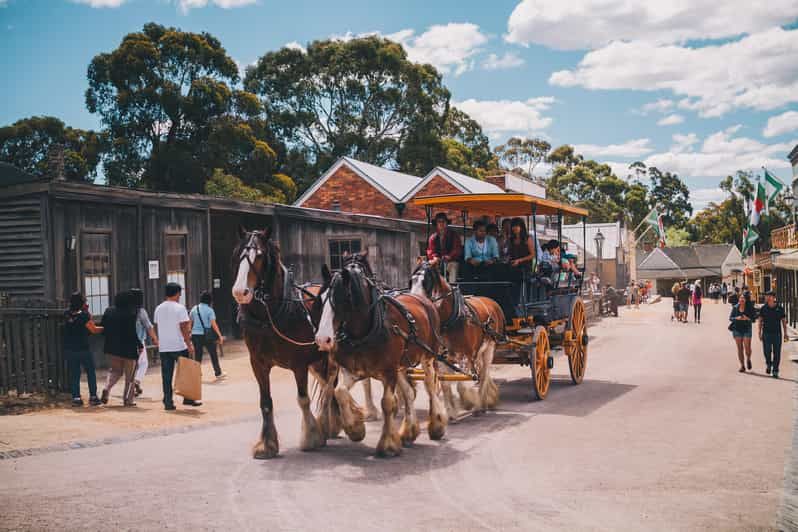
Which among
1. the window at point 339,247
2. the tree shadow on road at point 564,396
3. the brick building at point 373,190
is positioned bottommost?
the tree shadow on road at point 564,396

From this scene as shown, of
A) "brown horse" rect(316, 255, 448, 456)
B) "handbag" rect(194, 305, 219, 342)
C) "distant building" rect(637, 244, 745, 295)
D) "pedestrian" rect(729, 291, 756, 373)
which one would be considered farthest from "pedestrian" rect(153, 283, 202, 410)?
"distant building" rect(637, 244, 745, 295)

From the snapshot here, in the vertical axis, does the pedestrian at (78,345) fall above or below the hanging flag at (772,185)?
below

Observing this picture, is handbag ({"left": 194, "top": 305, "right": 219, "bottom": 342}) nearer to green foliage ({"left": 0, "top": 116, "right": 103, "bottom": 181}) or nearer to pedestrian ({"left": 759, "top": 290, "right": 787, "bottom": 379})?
pedestrian ({"left": 759, "top": 290, "right": 787, "bottom": 379})

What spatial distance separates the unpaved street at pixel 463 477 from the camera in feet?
18.1

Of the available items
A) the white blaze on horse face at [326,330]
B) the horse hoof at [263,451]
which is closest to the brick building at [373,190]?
the horse hoof at [263,451]

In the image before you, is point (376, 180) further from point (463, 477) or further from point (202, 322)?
point (463, 477)

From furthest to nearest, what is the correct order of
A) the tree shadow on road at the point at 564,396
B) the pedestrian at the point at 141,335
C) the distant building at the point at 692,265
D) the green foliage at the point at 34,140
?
1. the distant building at the point at 692,265
2. the green foliage at the point at 34,140
3. the pedestrian at the point at 141,335
4. the tree shadow on road at the point at 564,396

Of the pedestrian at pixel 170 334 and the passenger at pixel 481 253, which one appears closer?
the pedestrian at pixel 170 334

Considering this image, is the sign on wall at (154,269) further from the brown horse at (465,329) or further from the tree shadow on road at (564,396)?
the brown horse at (465,329)

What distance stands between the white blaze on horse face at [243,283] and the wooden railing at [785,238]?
88.4 ft

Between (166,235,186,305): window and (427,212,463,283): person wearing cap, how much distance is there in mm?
8688

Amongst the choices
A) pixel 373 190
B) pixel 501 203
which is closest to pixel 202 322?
pixel 501 203

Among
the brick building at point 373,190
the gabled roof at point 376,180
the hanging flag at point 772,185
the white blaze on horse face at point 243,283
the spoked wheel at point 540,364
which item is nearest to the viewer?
the white blaze on horse face at point 243,283

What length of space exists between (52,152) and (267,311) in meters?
15.0
